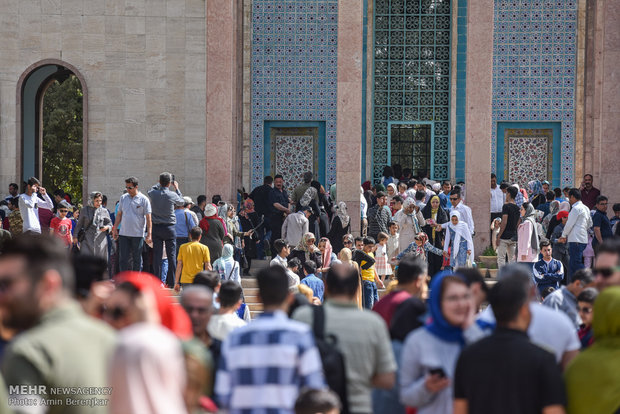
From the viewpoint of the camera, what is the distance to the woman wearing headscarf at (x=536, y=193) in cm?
1725

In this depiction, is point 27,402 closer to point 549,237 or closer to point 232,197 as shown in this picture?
point 549,237

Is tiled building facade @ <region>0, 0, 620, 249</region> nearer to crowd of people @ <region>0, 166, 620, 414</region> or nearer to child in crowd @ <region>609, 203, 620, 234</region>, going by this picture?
child in crowd @ <region>609, 203, 620, 234</region>

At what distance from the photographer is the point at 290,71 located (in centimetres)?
2005

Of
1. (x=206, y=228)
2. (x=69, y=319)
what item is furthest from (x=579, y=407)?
(x=206, y=228)

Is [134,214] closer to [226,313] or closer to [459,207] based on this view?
[459,207]

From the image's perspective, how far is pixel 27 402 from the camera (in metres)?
3.56

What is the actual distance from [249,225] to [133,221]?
294cm

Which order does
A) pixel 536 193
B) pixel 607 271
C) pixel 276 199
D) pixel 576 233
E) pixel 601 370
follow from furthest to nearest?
pixel 536 193 → pixel 276 199 → pixel 576 233 → pixel 607 271 → pixel 601 370

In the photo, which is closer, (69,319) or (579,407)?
(69,319)

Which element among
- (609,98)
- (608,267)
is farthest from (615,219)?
(608,267)

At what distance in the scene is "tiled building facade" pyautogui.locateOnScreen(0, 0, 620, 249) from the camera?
56.9ft

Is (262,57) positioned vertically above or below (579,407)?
above

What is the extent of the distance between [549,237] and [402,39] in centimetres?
762

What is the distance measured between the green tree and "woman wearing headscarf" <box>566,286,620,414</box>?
96.1 ft
